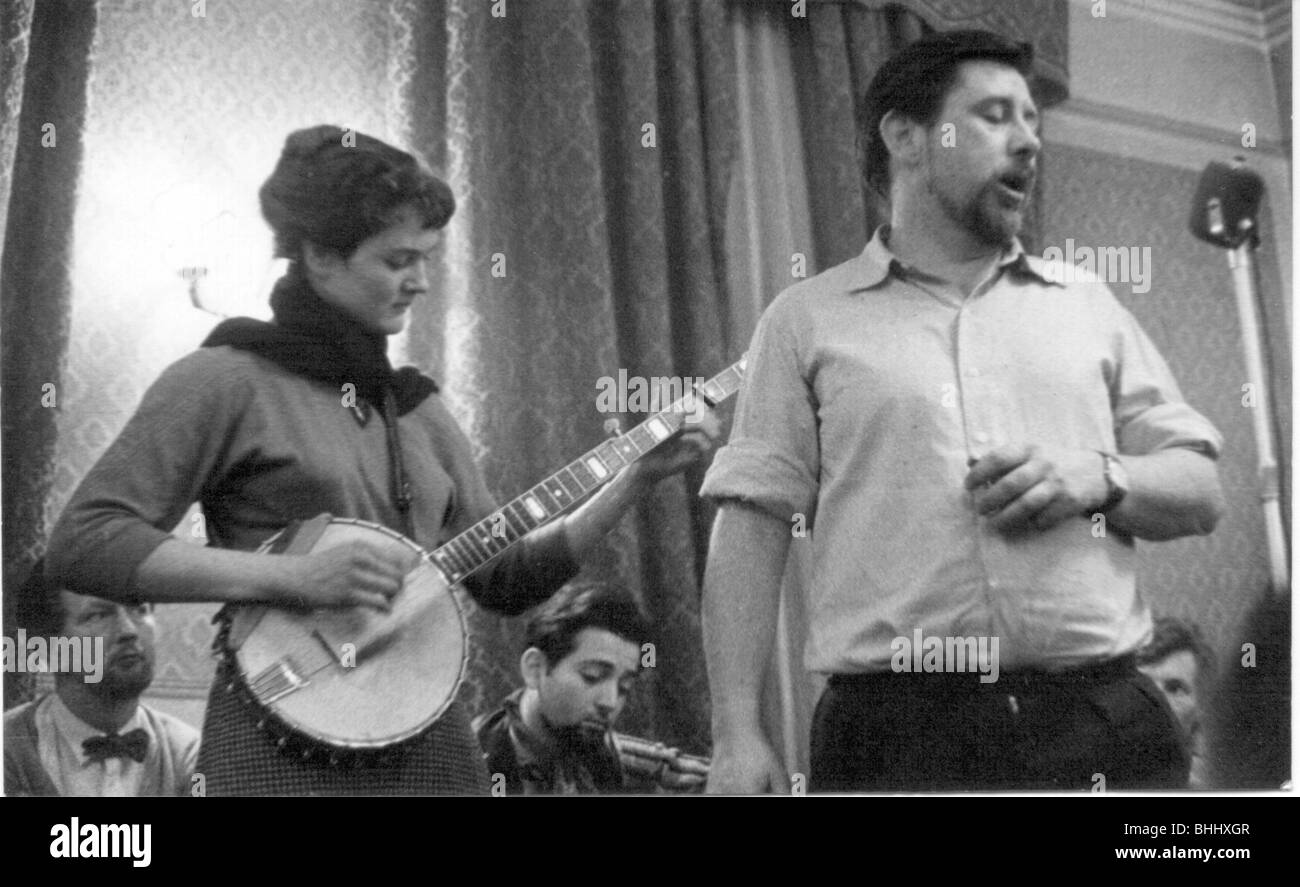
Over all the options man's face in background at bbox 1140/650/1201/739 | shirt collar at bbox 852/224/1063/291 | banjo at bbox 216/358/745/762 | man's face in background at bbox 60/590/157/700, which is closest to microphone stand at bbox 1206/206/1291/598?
man's face in background at bbox 1140/650/1201/739

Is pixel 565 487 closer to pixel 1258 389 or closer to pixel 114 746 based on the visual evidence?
pixel 114 746

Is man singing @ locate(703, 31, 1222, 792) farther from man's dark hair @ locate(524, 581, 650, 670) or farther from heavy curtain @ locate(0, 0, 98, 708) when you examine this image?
heavy curtain @ locate(0, 0, 98, 708)

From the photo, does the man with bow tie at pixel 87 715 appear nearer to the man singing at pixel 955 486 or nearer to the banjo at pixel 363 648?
the banjo at pixel 363 648

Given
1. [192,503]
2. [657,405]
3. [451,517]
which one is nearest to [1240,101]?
[657,405]

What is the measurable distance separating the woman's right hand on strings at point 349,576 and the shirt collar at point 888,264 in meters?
0.87

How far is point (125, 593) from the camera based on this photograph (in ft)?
8.34

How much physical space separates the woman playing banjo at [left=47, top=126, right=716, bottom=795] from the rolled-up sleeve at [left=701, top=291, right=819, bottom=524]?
0.19ft

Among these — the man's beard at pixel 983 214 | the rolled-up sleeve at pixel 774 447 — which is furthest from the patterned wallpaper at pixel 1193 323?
the rolled-up sleeve at pixel 774 447

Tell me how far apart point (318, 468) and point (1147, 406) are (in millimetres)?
1319

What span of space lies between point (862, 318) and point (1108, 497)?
0.48m

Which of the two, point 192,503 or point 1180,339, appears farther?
point 1180,339

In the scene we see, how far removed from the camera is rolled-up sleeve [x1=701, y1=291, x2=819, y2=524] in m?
2.65

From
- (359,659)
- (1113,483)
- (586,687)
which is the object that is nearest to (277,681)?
(359,659)

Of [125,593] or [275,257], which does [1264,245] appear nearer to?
[275,257]
